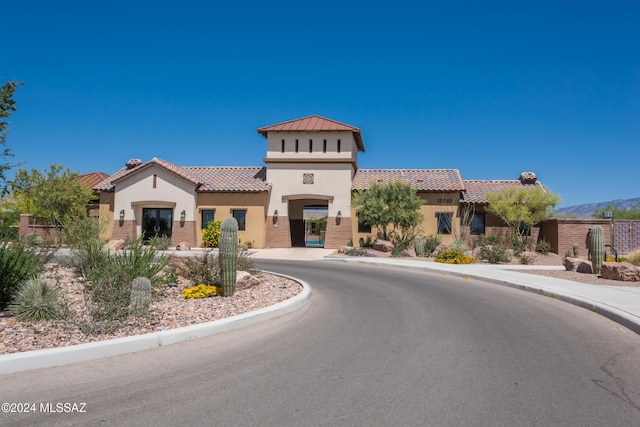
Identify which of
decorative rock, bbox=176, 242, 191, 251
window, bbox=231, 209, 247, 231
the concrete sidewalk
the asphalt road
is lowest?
the asphalt road

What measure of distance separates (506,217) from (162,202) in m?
21.8

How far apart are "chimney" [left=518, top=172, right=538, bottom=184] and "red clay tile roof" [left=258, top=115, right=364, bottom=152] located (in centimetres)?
1226

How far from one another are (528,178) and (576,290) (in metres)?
23.3

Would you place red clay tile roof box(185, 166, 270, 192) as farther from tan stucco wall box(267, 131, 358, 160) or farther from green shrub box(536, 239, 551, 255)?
green shrub box(536, 239, 551, 255)

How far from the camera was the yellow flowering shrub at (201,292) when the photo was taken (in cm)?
974

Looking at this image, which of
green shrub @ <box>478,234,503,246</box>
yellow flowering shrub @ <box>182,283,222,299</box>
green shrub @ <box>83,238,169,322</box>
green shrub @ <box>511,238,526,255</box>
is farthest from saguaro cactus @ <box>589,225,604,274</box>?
green shrub @ <box>83,238,169,322</box>

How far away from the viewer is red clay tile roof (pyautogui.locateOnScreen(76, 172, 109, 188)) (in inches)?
1383

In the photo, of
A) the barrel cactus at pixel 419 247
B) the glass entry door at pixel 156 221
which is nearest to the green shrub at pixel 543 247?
the barrel cactus at pixel 419 247

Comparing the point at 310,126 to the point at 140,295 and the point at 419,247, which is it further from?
the point at 140,295

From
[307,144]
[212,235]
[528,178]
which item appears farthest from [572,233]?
[212,235]

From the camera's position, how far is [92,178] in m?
37.3

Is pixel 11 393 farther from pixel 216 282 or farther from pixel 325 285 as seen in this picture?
pixel 325 285

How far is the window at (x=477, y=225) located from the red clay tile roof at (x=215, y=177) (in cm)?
1375

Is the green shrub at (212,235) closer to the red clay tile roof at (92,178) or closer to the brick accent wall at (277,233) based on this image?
the brick accent wall at (277,233)
